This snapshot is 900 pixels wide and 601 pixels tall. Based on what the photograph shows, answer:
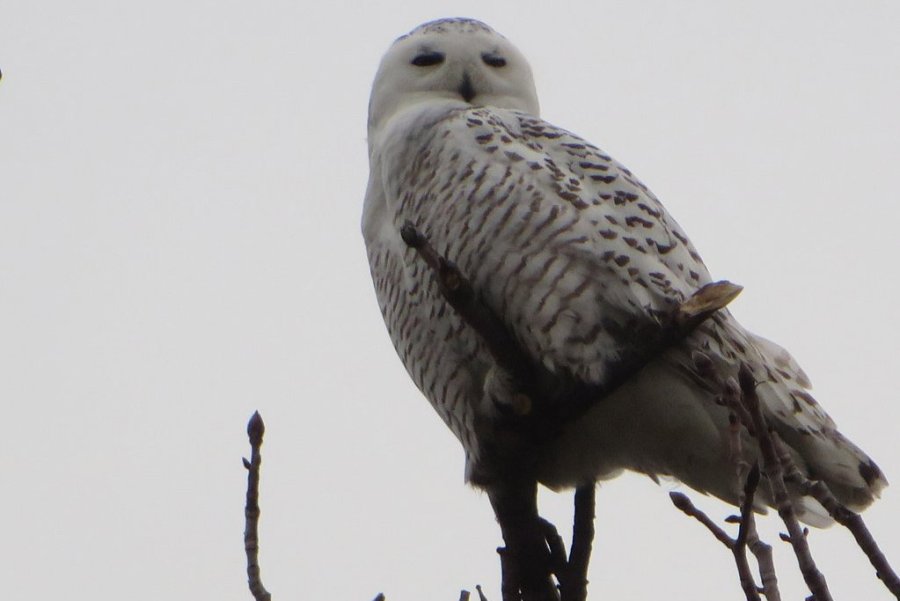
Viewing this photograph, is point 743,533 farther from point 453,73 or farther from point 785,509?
point 453,73

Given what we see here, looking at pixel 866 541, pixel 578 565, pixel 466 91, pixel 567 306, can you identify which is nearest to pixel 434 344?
pixel 567 306

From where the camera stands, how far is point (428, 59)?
518 cm

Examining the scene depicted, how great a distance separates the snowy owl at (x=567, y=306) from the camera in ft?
12.3

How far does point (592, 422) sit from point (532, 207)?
68 cm

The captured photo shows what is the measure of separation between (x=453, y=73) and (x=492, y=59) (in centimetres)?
20

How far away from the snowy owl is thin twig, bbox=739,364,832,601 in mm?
1365

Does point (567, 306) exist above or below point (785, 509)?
above

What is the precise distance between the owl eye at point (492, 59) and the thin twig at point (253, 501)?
3046mm

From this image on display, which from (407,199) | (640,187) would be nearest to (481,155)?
(407,199)

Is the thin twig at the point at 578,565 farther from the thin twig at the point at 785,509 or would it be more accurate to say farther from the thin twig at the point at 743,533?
the thin twig at the point at 785,509

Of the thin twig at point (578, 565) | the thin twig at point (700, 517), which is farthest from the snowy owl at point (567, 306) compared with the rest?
the thin twig at point (700, 517)

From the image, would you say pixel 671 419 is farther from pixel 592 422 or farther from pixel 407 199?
pixel 407 199

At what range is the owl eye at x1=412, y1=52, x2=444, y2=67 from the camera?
5168 millimetres

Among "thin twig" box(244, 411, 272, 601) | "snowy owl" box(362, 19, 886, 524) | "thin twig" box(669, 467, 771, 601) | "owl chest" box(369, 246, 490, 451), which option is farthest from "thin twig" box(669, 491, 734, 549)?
"owl chest" box(369, 246, 490, 451)
